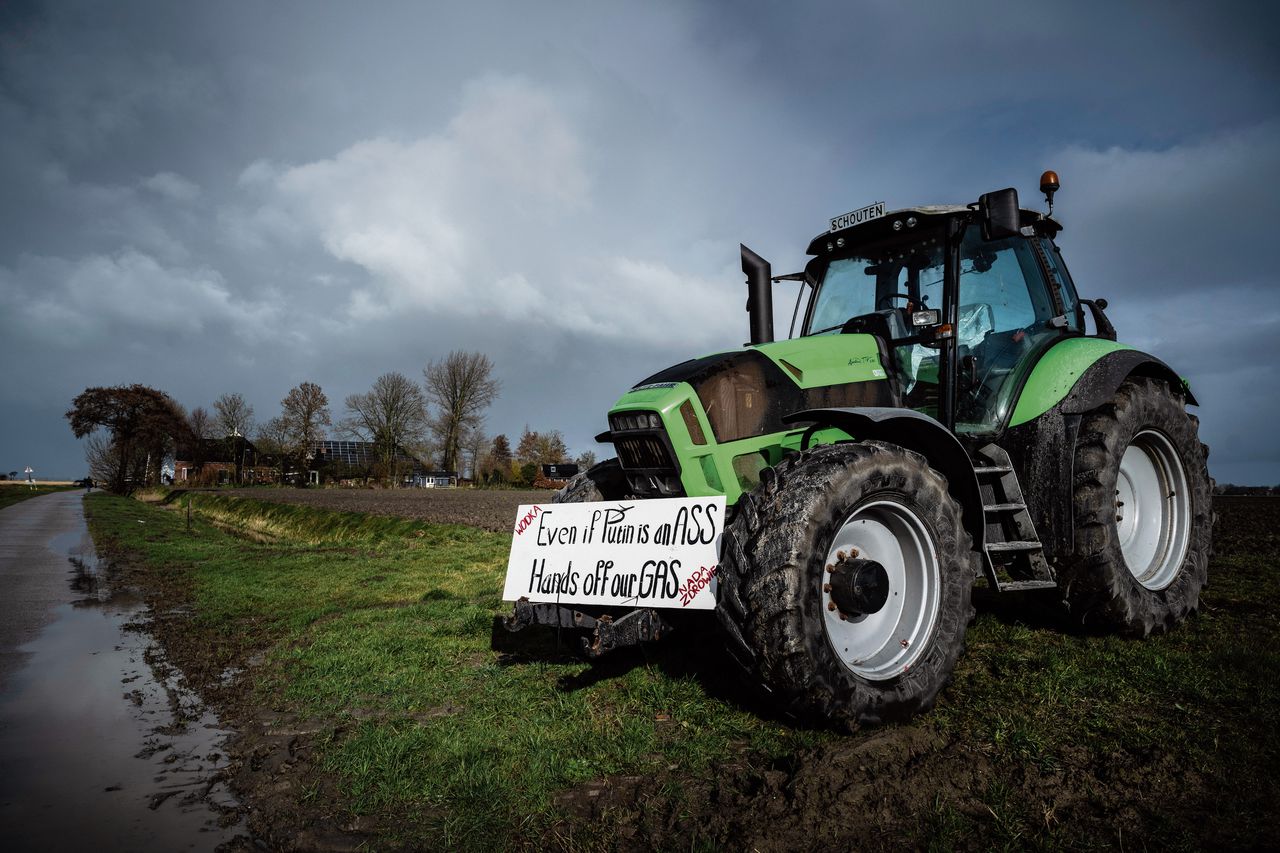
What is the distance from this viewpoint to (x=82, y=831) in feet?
9.11

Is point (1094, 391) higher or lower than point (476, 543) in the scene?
higher

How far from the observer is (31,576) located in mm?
10570

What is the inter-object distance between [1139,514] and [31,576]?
13.3 m

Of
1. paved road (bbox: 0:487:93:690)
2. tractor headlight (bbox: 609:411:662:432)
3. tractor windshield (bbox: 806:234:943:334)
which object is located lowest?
paved road (bbox: 0:487:93:690)

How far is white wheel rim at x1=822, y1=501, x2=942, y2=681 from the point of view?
12.1 feet

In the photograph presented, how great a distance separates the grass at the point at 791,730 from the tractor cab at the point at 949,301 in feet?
5.40

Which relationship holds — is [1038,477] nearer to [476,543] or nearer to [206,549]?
[476,543]

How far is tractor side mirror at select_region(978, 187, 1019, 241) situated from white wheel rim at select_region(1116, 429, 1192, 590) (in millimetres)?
2013

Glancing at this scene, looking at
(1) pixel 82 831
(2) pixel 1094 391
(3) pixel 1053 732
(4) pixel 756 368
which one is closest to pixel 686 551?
→ (4) pixel 756 368

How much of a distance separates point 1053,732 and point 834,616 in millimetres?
1013

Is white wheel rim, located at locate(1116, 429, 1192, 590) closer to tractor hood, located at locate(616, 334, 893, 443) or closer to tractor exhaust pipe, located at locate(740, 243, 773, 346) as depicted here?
tractor hood, located at locate(616, 334, 893, 443)

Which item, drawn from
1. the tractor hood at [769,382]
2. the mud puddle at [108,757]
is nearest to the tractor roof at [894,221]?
the tractor hood at [769,382]

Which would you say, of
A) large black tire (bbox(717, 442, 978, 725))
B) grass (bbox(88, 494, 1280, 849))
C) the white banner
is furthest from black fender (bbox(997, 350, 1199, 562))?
the white banner

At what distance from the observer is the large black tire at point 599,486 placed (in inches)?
192
